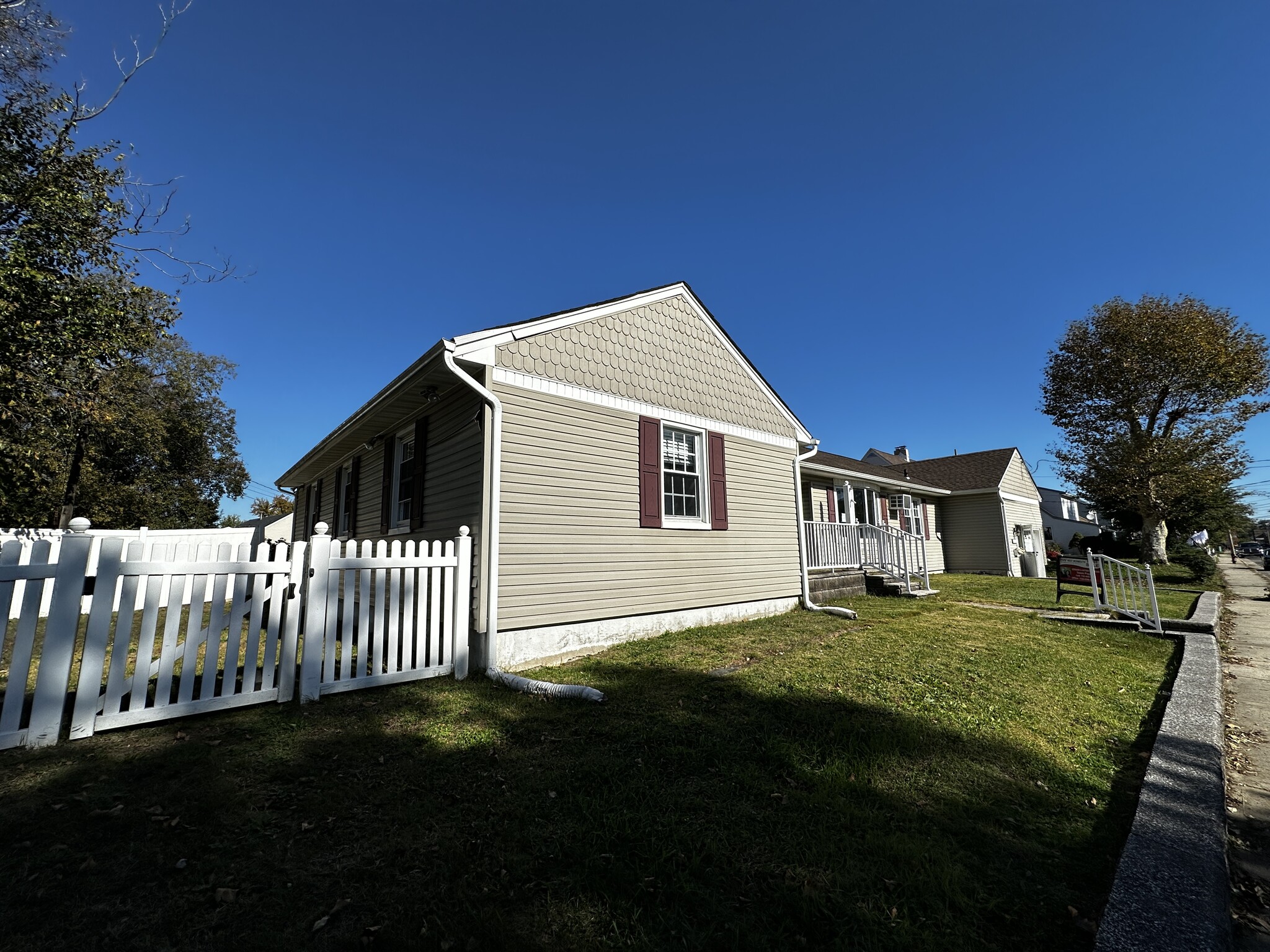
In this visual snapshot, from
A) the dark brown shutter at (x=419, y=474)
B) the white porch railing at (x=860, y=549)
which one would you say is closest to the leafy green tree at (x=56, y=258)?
the dark brown shutter at (x=419, y=474)

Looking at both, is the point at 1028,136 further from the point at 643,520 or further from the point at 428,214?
the point at 428,214

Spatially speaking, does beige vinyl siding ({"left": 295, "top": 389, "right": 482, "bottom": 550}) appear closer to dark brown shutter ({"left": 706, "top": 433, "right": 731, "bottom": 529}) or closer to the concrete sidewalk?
dark brown shutter ({"left": 706, "top": 433, "right": 731, "bottom": 529})

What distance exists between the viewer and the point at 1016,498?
21.2 metres

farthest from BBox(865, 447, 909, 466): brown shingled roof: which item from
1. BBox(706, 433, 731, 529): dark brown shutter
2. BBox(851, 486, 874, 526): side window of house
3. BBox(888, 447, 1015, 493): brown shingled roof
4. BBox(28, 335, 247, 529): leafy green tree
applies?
BBox(28, 335, 247, 529): leafy green tree

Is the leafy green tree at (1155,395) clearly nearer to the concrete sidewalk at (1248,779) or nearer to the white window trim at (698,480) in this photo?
the concrete sidewalk at (1248,779)

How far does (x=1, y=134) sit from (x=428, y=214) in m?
6.72

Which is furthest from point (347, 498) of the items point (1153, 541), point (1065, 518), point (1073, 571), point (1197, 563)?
point (1065, 518)

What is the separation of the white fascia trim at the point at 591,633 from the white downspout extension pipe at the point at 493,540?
20cm

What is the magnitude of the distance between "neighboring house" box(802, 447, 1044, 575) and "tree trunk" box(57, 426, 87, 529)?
25.8 meters

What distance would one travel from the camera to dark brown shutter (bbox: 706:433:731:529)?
8.55 meters

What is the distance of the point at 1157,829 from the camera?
253 centimetres

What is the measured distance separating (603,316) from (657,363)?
1218mm

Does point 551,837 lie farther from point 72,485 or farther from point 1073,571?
point 72,485

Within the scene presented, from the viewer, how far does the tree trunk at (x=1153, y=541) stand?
827 inches
